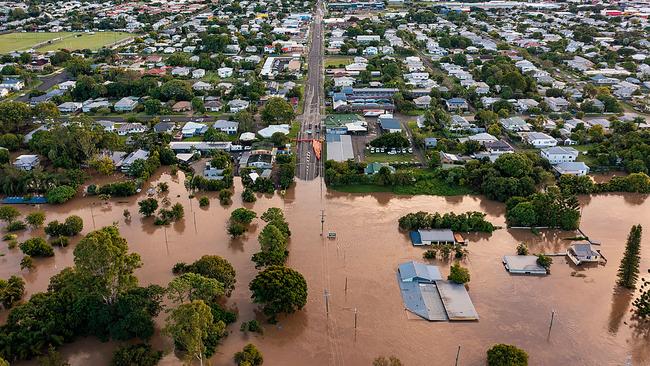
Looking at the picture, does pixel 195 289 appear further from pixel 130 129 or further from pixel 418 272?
pixel 130 129

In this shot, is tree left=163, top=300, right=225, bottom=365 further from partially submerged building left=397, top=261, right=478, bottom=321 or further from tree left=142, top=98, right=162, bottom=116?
tree left=142, top=98, right=162, bottom=116

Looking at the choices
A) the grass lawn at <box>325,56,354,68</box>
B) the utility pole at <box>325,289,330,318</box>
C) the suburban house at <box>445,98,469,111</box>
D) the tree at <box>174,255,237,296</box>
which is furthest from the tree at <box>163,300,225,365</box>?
the grass lawn at <box>325,56,354,68</box>

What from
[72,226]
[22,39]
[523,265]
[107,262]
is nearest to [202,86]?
[72,226]

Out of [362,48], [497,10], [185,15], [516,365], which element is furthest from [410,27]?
[516,365]

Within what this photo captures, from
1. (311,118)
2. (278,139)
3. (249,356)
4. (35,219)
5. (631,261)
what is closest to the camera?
(249,356)

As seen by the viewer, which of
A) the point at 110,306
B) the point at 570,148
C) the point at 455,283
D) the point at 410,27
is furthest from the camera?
the point at 410,27

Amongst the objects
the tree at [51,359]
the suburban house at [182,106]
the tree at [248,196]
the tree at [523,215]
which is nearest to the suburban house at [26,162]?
the suburban house at [182,106]

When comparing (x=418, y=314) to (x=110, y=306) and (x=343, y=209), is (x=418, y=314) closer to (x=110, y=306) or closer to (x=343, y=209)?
(x=343, y=209)
